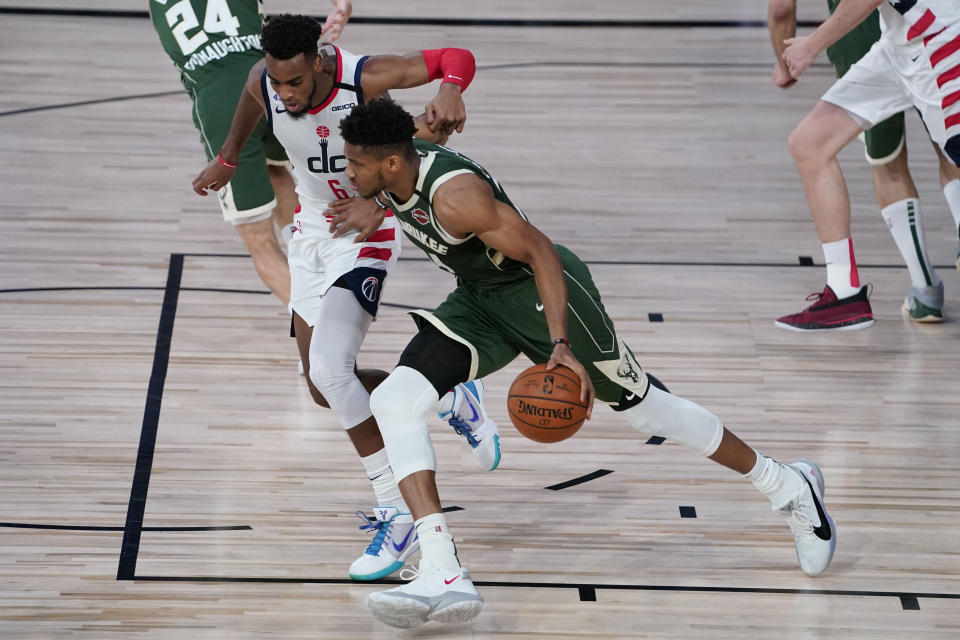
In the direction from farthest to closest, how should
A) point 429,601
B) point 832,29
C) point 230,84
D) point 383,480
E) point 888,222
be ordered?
1. point 888,222
2. point 230,84
3. point 832,29
4. point 383,480
5. point 429,601

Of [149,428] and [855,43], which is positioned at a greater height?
[855,43]

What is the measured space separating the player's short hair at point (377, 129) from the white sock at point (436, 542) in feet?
3.36

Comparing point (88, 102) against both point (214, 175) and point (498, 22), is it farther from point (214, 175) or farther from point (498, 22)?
point (214, 175)

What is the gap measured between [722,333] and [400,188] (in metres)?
2.30

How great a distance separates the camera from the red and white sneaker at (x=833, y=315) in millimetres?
5379

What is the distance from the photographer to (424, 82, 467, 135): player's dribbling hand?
385 cm

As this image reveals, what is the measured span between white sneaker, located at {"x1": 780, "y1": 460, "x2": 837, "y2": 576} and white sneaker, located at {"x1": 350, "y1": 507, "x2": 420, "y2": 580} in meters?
1.17

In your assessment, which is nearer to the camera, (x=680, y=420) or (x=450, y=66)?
(x=680, y=420)

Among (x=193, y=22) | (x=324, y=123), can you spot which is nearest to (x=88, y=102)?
(x=193, y=22)

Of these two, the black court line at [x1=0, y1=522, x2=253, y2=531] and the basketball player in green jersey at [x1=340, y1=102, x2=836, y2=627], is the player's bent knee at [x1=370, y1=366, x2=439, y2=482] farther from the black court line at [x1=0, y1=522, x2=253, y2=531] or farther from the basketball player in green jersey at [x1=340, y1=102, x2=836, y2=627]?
the black court line at [x1=0, y1=522, x2=253, y2=531]

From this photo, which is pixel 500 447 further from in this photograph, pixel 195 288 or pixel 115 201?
pixel 115 201

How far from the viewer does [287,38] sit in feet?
12.1

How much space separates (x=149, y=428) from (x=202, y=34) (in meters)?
1.67

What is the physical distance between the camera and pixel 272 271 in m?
5.18
